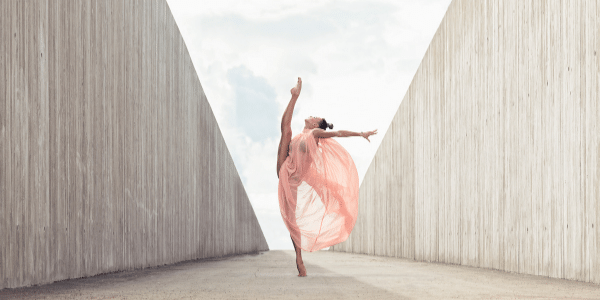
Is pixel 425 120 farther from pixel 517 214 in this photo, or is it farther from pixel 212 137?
pixel 212 137

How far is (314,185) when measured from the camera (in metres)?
6.90

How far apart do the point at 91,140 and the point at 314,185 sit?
258 centimetres

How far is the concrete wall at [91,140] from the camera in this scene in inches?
188

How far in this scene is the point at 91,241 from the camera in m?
6.05

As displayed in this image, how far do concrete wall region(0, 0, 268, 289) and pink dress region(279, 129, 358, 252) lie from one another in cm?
209

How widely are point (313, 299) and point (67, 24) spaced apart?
145 inches

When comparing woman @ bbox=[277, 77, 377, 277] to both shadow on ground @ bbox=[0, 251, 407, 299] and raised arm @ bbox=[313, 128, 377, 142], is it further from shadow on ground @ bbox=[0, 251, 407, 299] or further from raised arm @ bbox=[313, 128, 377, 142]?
shadow on ground @ bbox=[0, 251, 407, 299]

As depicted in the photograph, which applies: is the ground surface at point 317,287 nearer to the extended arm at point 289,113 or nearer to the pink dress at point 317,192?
the pink dress at point 317,192

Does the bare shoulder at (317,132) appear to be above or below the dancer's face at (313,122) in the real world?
below

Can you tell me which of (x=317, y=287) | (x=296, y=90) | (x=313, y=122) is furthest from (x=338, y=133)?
(x=317, y=287)

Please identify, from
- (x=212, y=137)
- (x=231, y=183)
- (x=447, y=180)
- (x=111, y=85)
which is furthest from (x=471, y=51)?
(x=231, y=183)

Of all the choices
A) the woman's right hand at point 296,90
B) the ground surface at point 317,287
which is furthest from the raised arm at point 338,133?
the ground surface at point 317,287

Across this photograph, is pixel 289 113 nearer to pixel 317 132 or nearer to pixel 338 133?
pixel 317 132

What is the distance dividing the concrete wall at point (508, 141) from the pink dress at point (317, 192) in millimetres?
1980
